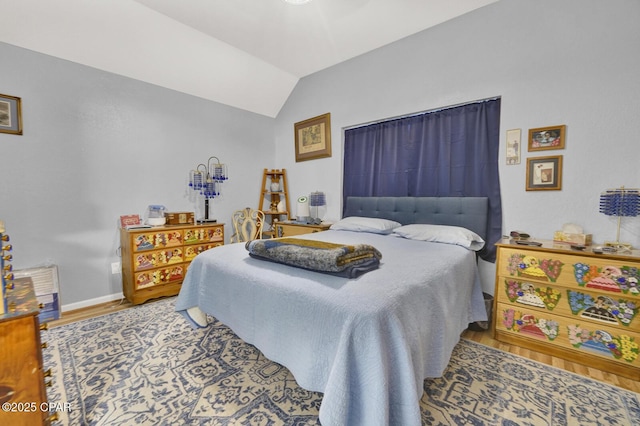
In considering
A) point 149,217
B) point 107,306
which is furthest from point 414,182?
point 107,306

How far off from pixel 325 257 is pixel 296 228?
2299 mm

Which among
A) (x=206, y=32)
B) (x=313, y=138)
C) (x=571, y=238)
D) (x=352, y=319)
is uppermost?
(x=206, y=32)

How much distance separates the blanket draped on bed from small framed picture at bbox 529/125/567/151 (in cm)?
185

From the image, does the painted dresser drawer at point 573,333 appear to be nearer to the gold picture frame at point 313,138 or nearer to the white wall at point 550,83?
the white wall at point 550,83

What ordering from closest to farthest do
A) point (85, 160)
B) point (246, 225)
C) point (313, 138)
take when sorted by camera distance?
point (85, 160)
point (313, 138)
point (246, 225)

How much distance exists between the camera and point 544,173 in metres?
2.24

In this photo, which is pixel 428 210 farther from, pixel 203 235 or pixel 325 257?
pixel 203 235

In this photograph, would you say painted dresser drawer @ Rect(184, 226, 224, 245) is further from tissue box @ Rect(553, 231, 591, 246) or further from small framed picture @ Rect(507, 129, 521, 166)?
tissue box @ Rect(553, 231, 591, 246)

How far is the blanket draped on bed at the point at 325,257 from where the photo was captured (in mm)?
1373

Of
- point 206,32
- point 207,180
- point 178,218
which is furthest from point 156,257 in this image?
point 206,32

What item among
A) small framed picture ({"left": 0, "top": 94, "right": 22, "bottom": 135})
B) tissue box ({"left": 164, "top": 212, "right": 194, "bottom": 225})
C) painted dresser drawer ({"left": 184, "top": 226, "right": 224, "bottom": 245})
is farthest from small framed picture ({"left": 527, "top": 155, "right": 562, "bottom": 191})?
small framed picture ({"left": 0, "top": 94, "right": 22, "bottom": 135})

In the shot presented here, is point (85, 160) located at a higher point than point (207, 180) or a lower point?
higher

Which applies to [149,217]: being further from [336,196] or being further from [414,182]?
[414,182]

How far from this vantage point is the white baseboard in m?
2.62
